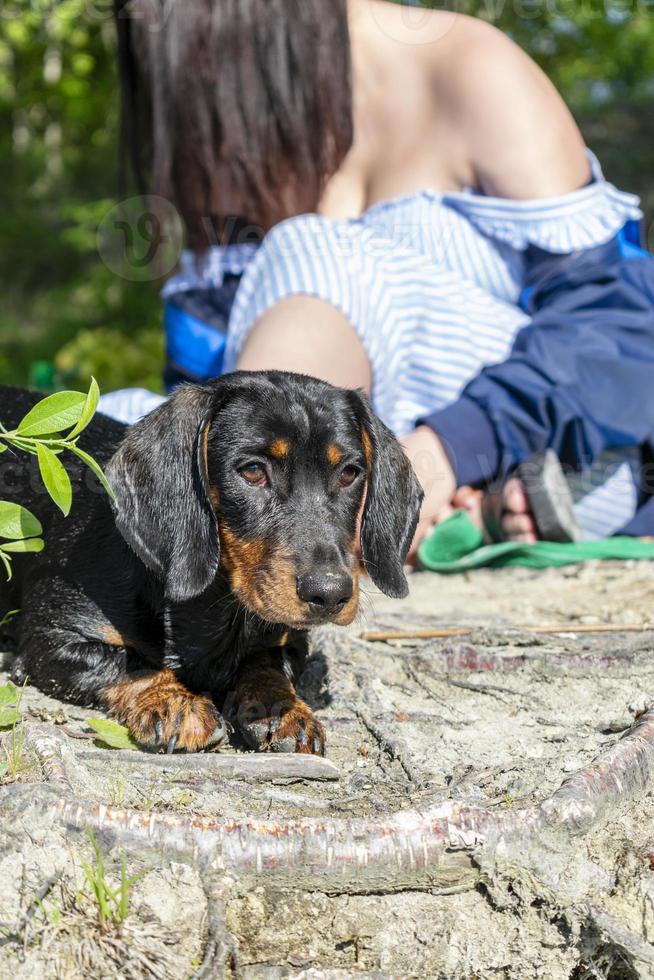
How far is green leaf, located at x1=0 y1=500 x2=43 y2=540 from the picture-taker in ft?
7.95

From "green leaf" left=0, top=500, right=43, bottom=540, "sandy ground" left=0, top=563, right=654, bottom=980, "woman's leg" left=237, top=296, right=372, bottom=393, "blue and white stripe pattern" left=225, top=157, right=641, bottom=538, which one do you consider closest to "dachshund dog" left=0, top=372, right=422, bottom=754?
"sandy ground" left=0, top=563, right=654, bottom=980

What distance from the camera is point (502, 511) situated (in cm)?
492

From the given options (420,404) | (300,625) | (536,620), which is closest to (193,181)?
(420,404)

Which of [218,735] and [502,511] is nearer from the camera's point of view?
[218,735]

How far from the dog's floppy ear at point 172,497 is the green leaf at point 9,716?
494mm

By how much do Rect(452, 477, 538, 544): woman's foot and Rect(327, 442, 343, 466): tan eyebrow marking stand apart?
6.54 ft

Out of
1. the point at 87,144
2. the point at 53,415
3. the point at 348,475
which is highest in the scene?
the point at 53,415

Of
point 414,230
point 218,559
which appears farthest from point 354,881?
point 414,230

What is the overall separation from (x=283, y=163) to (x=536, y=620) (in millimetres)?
2892

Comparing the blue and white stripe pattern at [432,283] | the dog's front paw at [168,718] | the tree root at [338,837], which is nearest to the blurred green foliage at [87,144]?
the blue and white stripe pattern at [432,283]

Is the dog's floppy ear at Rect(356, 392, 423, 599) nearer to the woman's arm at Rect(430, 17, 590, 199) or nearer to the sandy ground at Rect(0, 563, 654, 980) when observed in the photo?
the sandy ground at Rect(0, 563, 654, 980)

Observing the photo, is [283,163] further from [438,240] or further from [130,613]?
[130,613]

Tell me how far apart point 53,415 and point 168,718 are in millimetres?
822

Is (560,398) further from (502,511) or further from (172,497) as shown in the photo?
(172,497)
